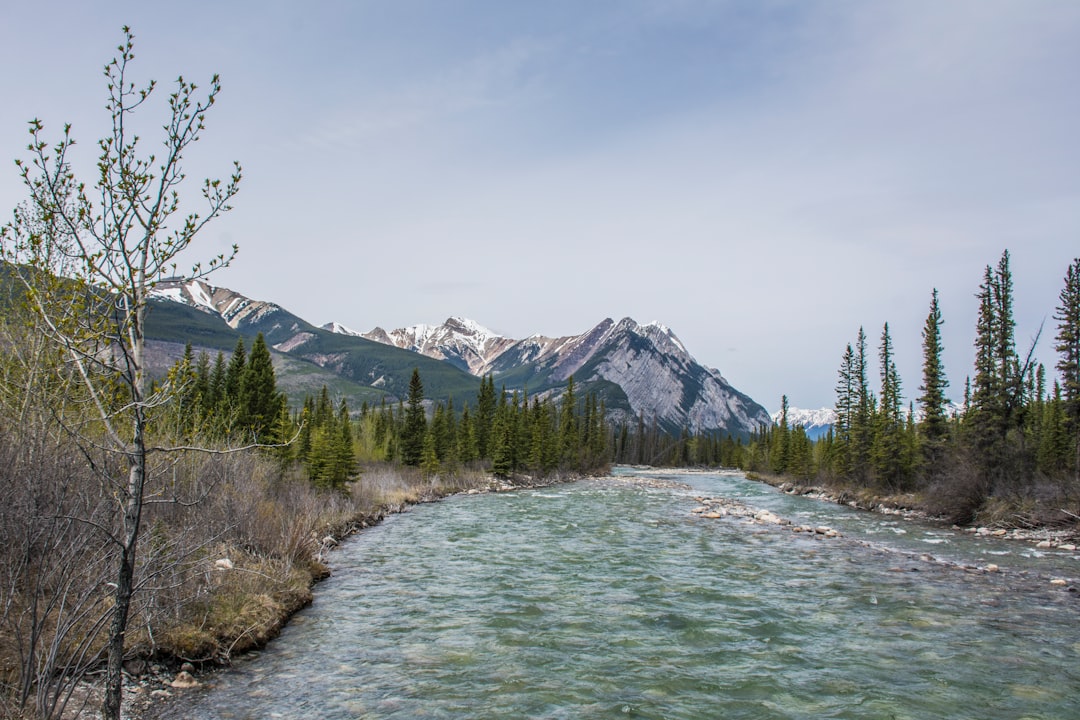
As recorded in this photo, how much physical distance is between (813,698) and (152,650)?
9.96 meters

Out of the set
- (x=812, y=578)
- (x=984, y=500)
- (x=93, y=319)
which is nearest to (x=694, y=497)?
(x=984, y=500)

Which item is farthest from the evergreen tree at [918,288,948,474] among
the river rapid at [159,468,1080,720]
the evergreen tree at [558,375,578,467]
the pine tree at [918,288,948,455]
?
the evergreen tree at [558,375,578,467]

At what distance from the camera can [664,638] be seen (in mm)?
12445

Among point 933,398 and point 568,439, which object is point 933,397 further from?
point 568,439

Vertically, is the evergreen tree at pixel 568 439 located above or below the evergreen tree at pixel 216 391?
below

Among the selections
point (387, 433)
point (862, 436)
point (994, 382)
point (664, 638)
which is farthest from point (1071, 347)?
point (387, 433)

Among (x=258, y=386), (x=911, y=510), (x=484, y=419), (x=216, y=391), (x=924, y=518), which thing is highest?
(x=258, y=386)

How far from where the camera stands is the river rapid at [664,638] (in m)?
9.24

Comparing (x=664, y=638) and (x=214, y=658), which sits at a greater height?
(x=214, y=658)

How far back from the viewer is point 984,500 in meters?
34.6

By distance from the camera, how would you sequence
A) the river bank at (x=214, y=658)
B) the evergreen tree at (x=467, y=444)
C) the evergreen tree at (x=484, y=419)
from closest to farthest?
Result: 1. the river bank at (x=214, y=658)
2. the evergreen tree at (x=467, y=444)
3. the evergreen tree at (x=484, y=419)

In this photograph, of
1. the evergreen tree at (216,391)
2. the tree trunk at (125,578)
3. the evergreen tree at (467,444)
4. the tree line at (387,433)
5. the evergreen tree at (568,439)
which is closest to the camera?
the tree trunk at (125,578)

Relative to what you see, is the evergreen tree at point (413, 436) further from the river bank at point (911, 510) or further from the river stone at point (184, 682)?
the river stone at point (184, 682)

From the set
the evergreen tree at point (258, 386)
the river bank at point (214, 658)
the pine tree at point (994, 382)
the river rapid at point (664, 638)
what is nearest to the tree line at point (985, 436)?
the pine tree at point (994, 382)
